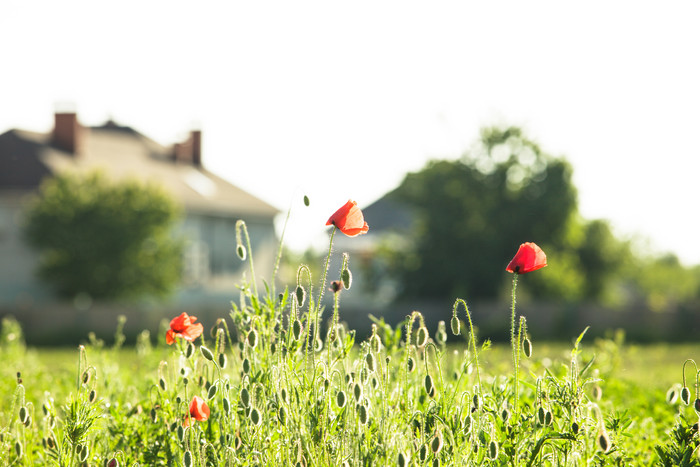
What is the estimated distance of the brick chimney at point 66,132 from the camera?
2294 cm

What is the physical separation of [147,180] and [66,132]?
15.0 ft

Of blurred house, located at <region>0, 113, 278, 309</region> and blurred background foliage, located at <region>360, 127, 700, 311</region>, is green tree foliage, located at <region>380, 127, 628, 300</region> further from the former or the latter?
blurred house, located at <region>0, 113, 278, 309</region>

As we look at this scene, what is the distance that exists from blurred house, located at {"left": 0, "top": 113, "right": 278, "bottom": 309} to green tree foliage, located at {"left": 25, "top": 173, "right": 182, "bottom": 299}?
89cm

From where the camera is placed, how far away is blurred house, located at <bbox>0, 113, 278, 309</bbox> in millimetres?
19938

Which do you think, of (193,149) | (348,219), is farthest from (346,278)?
(193,149)

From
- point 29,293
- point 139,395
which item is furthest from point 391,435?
point 29,293

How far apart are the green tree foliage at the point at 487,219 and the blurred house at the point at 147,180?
270 inches

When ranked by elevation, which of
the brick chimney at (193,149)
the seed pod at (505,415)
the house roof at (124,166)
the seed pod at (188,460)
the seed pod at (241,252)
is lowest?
the seed pod at (188,460)

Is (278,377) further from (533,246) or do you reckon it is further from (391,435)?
(533,246)

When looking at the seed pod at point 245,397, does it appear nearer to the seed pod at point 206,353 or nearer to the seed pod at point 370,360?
the seed pod at point 206,353

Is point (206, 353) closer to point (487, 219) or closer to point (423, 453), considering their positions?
point (423, 453)

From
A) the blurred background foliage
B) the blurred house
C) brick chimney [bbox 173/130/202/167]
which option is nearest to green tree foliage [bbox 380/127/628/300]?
the blurred background foliage

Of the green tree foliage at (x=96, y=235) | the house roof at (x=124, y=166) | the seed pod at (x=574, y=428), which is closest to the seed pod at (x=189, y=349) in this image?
the seed pod at (x=574, y=428)

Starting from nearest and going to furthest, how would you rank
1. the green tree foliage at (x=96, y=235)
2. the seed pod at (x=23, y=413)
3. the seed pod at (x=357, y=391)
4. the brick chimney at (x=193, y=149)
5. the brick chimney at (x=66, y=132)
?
the seed pod at (x=357, y=391)
the seed pod at (x=23, y=413)
the green tree foliage at (x=96, y=235)
the brick chimney at (x=66, y=132)
the brick chimney at (x=193, y=149)
